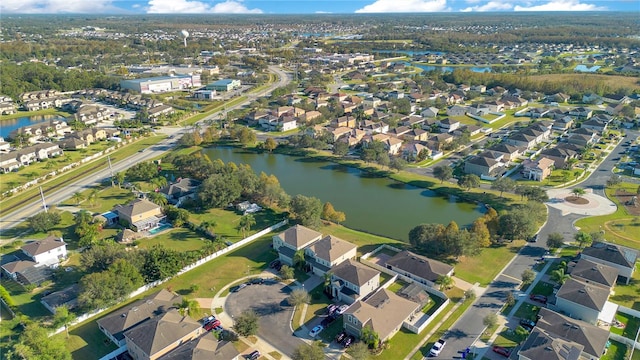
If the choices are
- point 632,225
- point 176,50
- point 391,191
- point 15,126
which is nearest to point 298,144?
point 391,191

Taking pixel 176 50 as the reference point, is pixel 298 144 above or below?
below

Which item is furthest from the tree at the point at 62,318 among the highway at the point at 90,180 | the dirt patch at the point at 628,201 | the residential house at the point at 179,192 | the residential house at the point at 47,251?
the dirt patch at the point at 628,201

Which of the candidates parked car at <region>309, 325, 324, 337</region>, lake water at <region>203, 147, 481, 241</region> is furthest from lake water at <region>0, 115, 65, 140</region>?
parked car at <region>309, 325, 324, 337</region>

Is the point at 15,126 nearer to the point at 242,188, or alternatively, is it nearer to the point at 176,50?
the point at 242,188

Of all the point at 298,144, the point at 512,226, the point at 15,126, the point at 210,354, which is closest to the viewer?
the point at 210,354

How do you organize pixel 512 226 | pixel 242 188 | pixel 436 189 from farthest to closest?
pixel 436 189
pixel 242 188
pixel 512 226

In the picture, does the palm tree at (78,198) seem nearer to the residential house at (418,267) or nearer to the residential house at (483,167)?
the residential house at (418,267)
